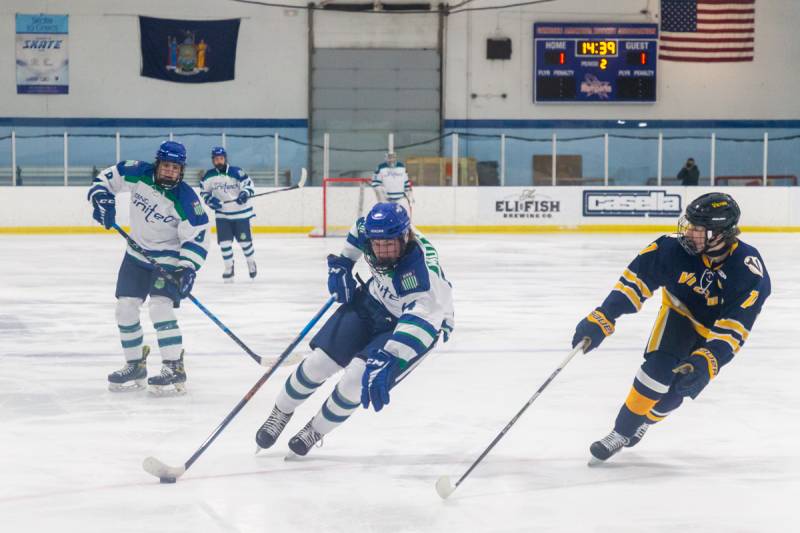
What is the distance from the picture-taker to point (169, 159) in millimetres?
5016

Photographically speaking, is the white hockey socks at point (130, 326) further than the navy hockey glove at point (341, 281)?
Yes

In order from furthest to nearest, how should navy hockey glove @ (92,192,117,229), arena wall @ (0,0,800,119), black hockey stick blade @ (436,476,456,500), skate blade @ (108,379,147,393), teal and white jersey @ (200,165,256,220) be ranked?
1. arena wall @ (0,0,800,119)
2. teal and white jersey @ (200,165,256,220)
3. navy hockey glove @ (92,192,117,229)
4. skate blade @ (108,379,147,393)
5. black hockey stick blade @ (436,476,456,500)

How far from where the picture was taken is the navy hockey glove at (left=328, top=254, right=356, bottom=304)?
3863mm

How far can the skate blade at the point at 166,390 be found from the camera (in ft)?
16.4

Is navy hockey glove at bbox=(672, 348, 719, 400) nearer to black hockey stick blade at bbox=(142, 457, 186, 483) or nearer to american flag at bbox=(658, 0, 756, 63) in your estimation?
black hockey stick blade at bbox=(142, 457, 186, 483)

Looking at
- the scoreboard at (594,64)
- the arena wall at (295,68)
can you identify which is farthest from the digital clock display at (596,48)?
the arena wall at (295,68)

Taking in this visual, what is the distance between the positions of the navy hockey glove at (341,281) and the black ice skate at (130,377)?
1.57 meters

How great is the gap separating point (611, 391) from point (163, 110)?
1722 centimetres

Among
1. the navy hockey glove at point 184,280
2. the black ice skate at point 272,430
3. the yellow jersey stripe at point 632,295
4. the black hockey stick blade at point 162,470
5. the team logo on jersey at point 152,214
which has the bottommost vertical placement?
the black hockey stick blade at point 162,470

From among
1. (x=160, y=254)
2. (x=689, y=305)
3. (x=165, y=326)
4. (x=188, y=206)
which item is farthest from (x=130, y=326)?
(x=689, y=305)

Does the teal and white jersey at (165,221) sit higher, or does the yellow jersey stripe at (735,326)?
the teal and white jersey at (165,221)

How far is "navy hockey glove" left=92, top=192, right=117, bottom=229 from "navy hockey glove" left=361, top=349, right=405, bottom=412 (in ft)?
7.08

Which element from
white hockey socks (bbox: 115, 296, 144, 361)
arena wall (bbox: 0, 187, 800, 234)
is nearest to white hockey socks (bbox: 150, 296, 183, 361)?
white hockey socks (bbox: 115, 296, 144, 361)

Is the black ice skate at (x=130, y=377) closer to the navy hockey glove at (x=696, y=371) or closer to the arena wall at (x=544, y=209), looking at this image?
the navy hockey glove at (x=696, y=371)
